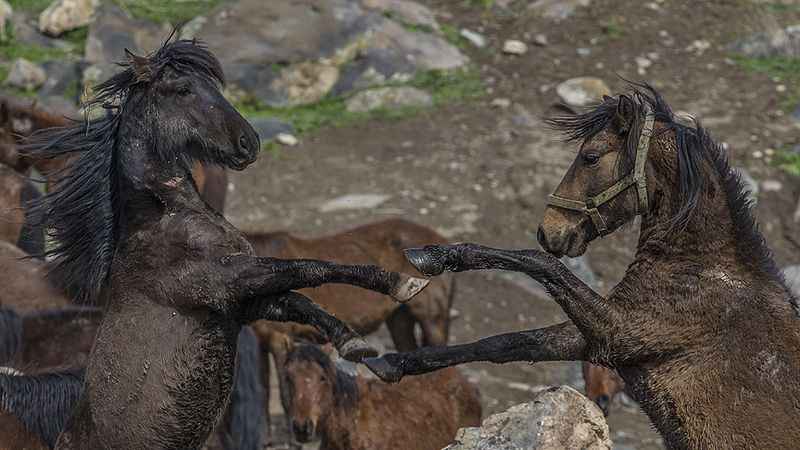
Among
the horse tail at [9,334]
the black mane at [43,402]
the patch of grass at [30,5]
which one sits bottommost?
the patch of grass at [30,5]

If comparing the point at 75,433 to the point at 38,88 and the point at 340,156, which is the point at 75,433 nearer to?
the point at 340,156

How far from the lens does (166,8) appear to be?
53.7ft

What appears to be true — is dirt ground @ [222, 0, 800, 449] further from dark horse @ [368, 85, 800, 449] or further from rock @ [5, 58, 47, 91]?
rock @ [5, 58, 47, 91]

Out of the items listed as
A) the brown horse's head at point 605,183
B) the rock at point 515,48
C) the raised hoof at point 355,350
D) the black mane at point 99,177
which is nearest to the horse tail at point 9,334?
the black mane at point 99,177

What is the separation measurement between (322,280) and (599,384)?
134 inches

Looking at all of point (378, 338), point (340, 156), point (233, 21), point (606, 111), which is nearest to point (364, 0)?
point (233, 21)

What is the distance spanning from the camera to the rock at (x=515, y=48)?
15.5 metres

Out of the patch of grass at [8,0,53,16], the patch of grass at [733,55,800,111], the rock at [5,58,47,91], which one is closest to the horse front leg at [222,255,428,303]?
the patch of grass at [733,55,800,111]

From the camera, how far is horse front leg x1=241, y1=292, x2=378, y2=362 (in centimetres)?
431

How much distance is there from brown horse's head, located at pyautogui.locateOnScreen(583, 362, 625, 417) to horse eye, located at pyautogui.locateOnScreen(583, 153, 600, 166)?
2675mm

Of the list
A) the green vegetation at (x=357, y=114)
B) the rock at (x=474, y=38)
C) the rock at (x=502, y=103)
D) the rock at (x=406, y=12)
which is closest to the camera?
the green vegetation at (x=357, y=114)

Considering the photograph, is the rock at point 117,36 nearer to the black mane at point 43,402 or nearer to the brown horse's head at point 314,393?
the brown horse's head at point 314,393

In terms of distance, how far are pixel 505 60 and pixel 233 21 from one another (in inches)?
152

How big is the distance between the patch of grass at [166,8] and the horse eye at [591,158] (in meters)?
11.9
